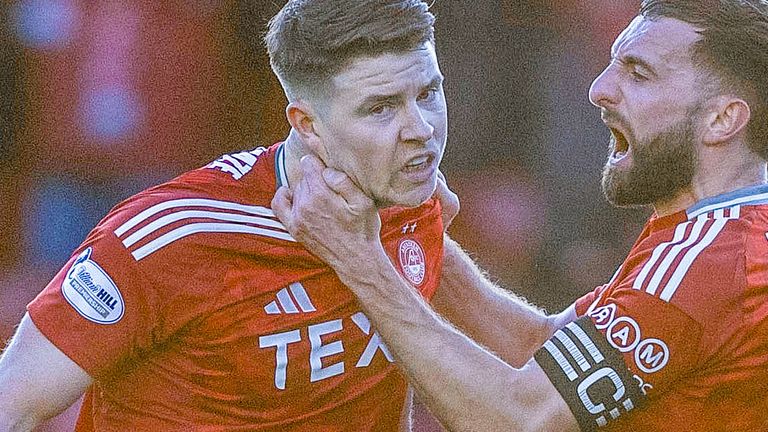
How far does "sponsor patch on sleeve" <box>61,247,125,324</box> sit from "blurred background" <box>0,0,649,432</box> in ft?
9.38

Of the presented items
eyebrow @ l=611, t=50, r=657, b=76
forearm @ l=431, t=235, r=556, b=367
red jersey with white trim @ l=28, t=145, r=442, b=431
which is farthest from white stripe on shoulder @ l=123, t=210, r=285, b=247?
eyebrow @ l=611, t=50, r=657, b=76

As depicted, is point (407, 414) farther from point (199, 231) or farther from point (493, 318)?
point (199, 231)

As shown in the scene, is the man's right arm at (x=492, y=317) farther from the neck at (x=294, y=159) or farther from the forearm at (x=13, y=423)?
the forearm at (x=13, y=423)

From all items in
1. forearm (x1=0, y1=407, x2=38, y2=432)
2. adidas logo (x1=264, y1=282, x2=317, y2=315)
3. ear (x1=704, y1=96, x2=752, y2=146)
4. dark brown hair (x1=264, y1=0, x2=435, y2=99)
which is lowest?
forearm (x1=0, y1=407, x2=38, y2=432)

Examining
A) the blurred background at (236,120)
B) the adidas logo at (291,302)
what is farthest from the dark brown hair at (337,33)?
the blurred background at (236,120)

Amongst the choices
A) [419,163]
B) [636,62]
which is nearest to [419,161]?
[419,163]

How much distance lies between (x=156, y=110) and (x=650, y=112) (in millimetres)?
3545

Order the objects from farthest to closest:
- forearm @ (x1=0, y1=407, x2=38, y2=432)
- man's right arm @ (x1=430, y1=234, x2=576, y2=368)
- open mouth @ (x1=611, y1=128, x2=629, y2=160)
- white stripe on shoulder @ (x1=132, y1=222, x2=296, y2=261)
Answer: man's right arm @ (x1=430, y1=234, x2=576, y2=368) → open mouth @ (x1=611, y1=128, x2=629, y2=160) → white stripe on shoulder @ (x1=132, y1=222, x2=296, y2=261) → forearm @ (x1=0, y1=407, x2=38, y2=432)

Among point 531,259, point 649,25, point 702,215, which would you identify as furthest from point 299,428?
point 531,259

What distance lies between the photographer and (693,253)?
3367 mm

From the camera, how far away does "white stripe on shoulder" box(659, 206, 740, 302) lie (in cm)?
331

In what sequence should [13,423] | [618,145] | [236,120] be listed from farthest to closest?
[236,120] → [618,145] → [13,423]

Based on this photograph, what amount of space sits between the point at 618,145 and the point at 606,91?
194 millimetres

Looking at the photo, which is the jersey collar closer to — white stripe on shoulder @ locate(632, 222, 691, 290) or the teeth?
white stripe on shoulder @ locate(632, 222, 691, 290)
